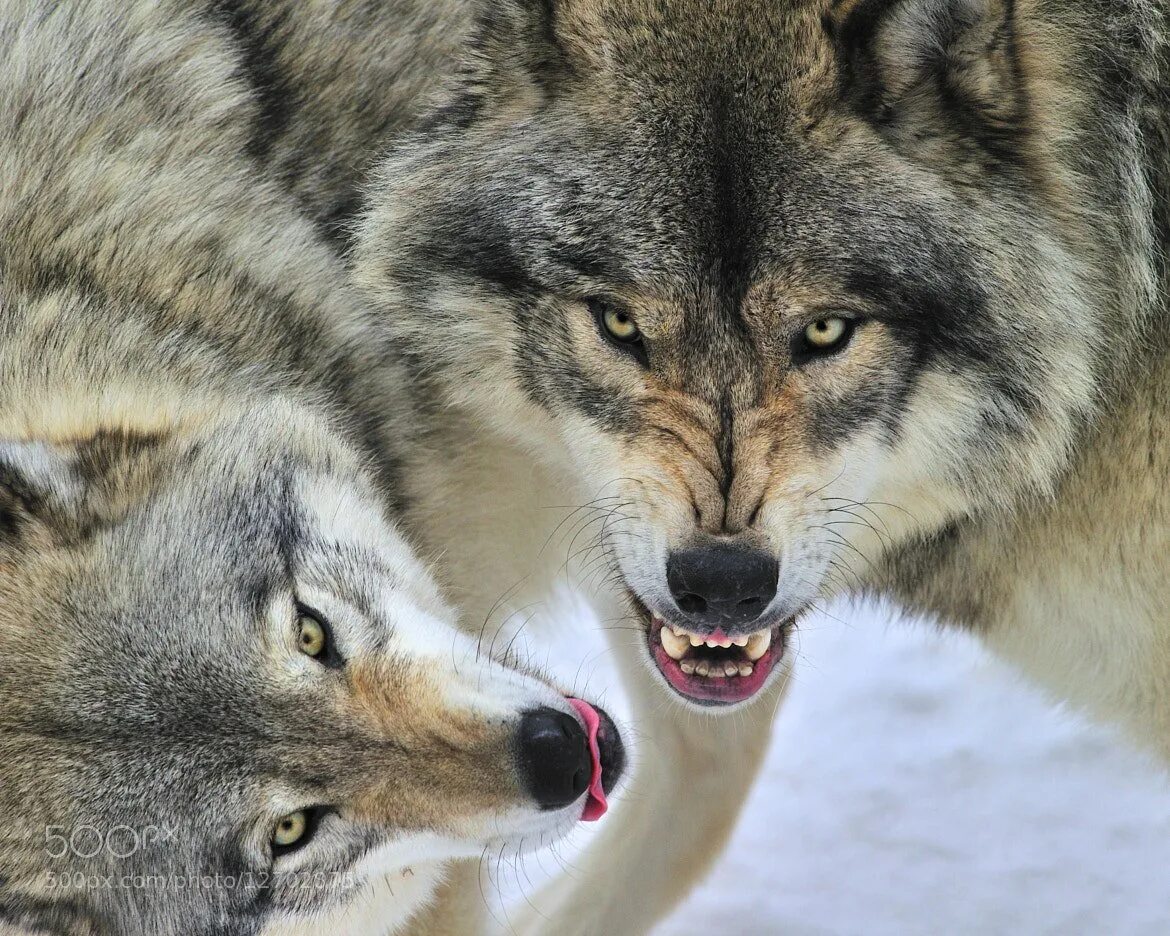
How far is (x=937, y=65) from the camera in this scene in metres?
2.23

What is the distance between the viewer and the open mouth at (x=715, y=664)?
7.91ft

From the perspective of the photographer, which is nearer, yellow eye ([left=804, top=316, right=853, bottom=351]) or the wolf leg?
yellow eye ([left=804, top=316, right=853, bottom=351])

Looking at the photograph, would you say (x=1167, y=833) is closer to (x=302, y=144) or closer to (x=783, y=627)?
(x=783, y=627)

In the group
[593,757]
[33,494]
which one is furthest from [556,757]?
[33,494]

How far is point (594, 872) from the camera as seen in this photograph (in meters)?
3.21

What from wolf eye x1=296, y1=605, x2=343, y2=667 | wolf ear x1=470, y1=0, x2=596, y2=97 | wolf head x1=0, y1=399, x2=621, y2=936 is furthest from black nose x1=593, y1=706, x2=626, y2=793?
wolf ear x1=470, y1=0, x2=596, y2=97

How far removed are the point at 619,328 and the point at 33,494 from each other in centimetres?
98

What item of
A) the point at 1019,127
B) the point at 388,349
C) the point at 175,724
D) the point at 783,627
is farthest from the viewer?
the point at 388,349

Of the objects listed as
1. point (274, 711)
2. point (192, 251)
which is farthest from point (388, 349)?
point (274, 711)

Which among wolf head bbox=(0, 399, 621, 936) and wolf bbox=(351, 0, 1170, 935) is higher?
wolf bbox=(351, 0, 1170, 935)

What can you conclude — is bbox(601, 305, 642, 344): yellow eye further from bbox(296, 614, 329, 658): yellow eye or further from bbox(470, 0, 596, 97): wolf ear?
bbox(296, 614, 329, 658): yellow eye

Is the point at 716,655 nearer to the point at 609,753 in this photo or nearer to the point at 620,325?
the point at 609,753

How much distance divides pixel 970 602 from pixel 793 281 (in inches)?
33.3

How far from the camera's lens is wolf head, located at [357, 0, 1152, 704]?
2209mm
